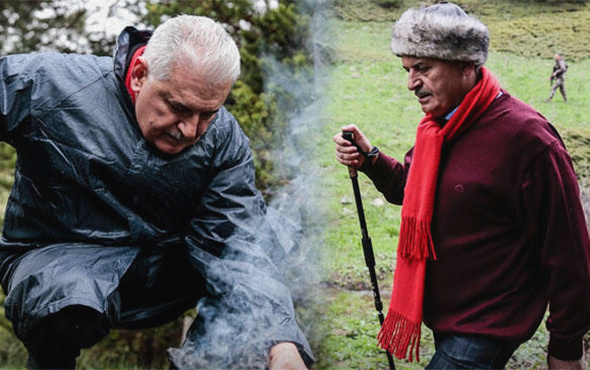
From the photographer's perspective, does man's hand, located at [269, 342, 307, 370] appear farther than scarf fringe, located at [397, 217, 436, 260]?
No

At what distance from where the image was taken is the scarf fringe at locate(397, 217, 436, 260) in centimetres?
245

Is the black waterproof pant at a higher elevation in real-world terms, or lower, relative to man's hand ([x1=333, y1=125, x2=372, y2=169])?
lower

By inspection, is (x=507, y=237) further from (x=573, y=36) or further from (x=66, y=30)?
(x=66, y=30)

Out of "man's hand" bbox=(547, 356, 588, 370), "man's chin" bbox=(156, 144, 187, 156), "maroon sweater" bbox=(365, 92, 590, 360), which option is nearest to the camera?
"maroon sweater" bbox=(365, 92, 590, 360)

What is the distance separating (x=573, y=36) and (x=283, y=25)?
1591 millimetres

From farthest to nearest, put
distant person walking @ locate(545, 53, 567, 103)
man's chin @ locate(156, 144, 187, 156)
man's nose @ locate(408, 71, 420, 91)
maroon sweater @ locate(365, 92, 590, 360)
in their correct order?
1. distant person walking @ locate(545, 53, 567, 103)
2. man's chin @ locate(156, 144, 187, 156)
3. man's nose @ locate(408, 71, 420, 91)
4. maroon sweater @ locate(365, 92, 590, 360)

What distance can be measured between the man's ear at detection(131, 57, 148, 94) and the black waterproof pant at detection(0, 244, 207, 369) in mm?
733

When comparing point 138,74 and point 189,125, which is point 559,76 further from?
point 138,74

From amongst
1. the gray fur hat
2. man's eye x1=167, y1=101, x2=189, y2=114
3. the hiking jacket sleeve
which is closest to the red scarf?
the gray fur hat

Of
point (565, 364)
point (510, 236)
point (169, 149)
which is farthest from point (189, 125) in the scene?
point (565, 364)

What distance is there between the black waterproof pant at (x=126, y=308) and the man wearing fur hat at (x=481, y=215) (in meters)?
1.09

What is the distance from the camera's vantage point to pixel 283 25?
149 inches

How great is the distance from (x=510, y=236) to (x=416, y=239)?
0.35 meters

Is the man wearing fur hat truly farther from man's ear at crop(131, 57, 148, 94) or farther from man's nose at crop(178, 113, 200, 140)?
man's ear at crop(131, 57, 148, 94)
